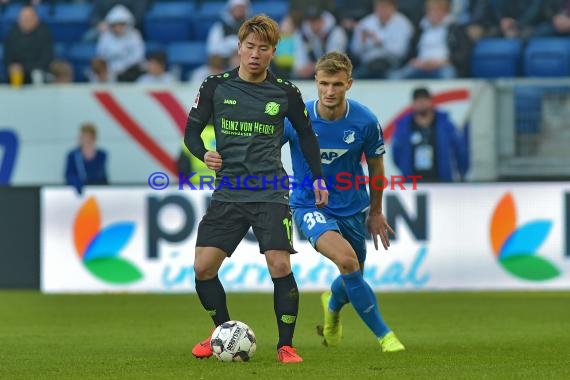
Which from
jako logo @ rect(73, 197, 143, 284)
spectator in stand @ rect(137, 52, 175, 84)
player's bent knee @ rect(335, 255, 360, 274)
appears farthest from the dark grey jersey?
spectator in stand @ rect(137, 52, 175, 84)

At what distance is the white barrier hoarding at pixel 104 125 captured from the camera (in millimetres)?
16797

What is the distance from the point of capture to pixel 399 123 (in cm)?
1622

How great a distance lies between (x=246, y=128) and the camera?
→ 7.95 m

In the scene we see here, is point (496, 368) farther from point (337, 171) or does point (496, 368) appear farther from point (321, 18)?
point (321, 18)

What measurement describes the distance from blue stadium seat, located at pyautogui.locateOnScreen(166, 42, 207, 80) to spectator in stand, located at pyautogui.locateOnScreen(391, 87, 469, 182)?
4.21 m

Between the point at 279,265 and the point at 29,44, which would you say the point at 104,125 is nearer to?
the point at 29,44

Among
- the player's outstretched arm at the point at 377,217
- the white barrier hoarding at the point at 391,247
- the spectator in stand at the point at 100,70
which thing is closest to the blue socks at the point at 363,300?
the player's outstretched arm at the point at 377,217

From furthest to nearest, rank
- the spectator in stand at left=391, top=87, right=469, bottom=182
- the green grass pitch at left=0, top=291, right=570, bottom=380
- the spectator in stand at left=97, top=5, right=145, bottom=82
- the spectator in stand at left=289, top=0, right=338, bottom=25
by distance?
the spectator in stand at left=97, top=5, right=145, bottom=82
the spectator in stand at left=289, top=0, right=338, bottom=25
the spectator in stand at left=391, top=87, right=469, bottom=182
the green grass pitch at left=0, top=291, right=570, bottom=380

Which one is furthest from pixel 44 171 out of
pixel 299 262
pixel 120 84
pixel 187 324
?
pixel 187 324

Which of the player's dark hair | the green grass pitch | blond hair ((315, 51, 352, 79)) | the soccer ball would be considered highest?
blond hair ((315, 51, 352, 79))

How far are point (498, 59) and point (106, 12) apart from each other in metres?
6.32

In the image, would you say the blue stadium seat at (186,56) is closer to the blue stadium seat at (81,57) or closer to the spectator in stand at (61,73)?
the blue stadium seat at (81,57)

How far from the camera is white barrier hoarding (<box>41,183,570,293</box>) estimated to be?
49.6 feet

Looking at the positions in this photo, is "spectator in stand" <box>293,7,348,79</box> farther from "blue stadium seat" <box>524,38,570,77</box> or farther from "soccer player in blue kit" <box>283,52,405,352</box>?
"soccer player in blue kit" <box>283,52,405,352</box>
